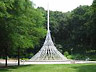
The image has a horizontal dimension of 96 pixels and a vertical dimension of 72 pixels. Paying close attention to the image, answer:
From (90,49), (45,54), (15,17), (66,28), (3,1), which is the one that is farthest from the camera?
(66,28)

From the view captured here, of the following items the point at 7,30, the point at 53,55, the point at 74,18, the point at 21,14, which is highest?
the point at 74,18

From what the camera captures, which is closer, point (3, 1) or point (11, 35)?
point (3, 1)

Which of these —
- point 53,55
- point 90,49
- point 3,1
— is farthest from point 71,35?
point 3,1

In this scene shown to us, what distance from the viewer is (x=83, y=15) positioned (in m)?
53.4

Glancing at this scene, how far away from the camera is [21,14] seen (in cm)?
2072

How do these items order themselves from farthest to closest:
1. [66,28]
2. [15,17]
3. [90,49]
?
1. [66,28]
2. [90,49]
3. [15,17]

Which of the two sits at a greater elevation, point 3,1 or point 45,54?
point 3,1

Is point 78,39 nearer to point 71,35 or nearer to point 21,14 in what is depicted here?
point 71,35

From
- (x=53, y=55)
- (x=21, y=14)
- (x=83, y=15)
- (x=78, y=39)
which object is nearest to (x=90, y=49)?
(x=78, y=39)

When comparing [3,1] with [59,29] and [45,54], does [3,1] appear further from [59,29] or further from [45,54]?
[59,29]

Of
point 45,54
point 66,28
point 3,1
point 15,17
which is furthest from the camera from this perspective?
point 66,28

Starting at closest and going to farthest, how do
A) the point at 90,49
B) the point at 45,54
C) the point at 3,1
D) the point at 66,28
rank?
the point at 3,1 → the point at 45,54 → the point at 90,49 → the point at 66,28

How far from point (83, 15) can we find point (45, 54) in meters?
20.0

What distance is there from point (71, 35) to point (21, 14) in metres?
35.5
